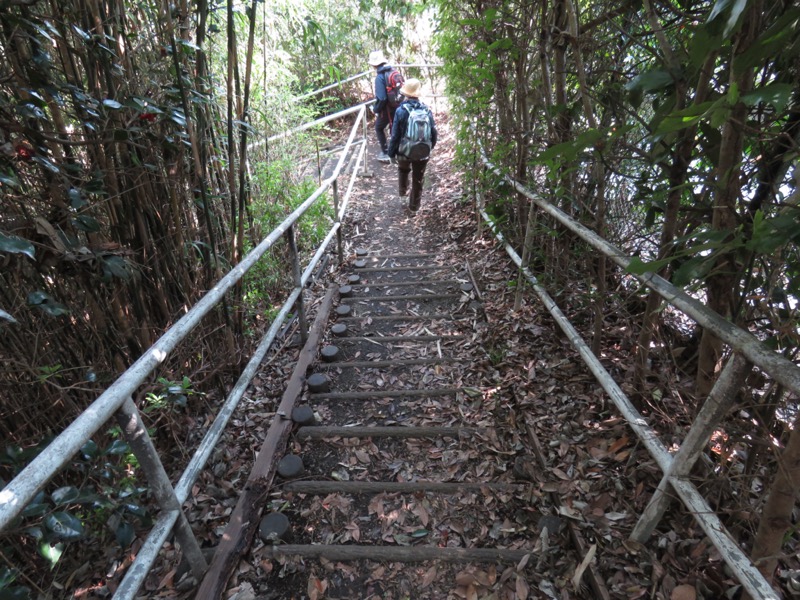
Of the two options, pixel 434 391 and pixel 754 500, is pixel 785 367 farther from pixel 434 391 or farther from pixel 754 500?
pixel 434 391

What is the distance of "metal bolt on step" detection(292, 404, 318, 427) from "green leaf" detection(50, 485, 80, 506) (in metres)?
1.34

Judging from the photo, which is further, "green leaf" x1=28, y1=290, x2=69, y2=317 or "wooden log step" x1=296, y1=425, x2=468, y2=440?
"wooden log step" x1=296, y1=425, x2=468, y2=440

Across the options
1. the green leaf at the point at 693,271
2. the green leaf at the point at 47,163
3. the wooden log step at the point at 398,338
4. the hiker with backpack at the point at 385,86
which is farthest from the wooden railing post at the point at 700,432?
the hiker with backpack at the point at 385,86

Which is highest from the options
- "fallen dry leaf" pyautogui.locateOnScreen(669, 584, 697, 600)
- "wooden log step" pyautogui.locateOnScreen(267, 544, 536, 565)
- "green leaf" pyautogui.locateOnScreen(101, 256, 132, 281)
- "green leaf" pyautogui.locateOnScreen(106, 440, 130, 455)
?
"green leaf" pyautogui.locateOnScreen(101, 256, 132, 281)

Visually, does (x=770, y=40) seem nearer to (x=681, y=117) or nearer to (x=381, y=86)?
(x=681, y=117)

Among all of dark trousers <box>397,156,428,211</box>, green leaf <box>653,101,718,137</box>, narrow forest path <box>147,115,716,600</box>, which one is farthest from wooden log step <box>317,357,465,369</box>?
dark trousers <box>397,156,428,211</box>

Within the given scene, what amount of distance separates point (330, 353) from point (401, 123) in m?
4.11

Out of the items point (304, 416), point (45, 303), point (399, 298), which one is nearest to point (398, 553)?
point (304, 416)

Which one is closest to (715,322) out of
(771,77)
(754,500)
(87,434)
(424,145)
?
(754,500)

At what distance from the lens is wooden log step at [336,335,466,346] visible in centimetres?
364

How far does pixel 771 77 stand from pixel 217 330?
298 centimetres

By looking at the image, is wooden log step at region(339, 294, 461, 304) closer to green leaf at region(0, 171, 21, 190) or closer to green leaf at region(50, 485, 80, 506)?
green leaf at region(0, 171, 21, 190)

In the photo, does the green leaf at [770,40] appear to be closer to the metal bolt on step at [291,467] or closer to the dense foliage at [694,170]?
the dense foliage at [694,170]

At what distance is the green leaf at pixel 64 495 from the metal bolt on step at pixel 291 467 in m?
1.02
